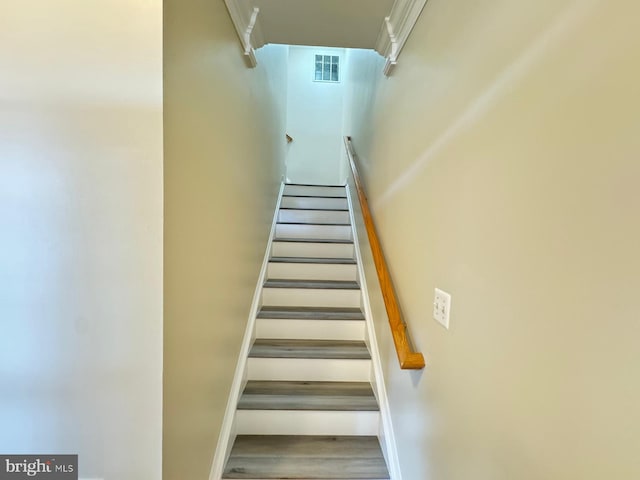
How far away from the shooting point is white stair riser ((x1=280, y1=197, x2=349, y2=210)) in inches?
146

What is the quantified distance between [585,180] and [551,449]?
487 millimetres

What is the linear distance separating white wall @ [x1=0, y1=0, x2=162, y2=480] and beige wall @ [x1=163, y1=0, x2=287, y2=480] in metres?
0.05

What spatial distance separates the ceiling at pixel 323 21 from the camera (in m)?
1.60

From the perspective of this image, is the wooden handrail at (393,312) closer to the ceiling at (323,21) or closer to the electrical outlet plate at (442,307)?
the electrical outlet plate at (442,307)

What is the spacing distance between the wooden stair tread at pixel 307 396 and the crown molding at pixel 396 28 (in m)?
1.88

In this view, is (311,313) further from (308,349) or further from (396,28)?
(396,28)

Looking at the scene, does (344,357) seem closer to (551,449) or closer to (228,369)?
(228,369)

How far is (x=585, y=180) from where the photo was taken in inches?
21.5

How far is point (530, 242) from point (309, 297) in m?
1.99

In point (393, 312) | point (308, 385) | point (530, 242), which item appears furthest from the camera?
point (308, 385)

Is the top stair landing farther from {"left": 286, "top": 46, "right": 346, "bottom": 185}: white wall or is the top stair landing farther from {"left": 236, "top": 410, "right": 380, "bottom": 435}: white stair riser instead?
{"left": 236, "top": 410, "right": 380, "bottom": 435}: white stair riser

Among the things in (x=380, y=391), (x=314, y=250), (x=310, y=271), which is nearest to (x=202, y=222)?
(x=380, y=391)

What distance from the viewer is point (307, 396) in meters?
1.90

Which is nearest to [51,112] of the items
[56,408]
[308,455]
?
[56,408]
